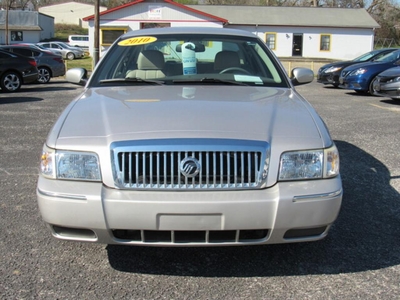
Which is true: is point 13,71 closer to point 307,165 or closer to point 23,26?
point 307,165

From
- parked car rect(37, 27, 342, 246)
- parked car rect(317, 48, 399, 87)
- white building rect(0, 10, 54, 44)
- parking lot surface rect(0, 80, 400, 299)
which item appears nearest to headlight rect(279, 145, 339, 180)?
parked car rect(37, 27, 342, 246)

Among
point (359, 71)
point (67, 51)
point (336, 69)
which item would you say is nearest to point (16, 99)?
point (359, 71)

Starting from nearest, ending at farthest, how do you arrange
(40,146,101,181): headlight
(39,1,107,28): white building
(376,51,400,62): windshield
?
1. (40,146,101,181): headlight
2. (376,51,400,62): windshield
3. (39,1,107,28): white building

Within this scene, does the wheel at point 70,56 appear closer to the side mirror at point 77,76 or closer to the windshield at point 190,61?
the side mirror at point 77,76

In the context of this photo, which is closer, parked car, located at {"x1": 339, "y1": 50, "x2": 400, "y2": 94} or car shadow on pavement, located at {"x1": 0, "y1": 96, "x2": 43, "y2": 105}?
car shadow on pavement, located at {"x1": 0, "y1": 96, "x2": 43, "y2": 105}

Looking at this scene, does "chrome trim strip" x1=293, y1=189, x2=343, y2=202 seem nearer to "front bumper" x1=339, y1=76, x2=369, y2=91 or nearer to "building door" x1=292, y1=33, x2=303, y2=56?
"front bumper" x1=339, y1=76, x2=369, y2=91

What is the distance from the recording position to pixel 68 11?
92.6 m

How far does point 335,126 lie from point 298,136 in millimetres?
5863

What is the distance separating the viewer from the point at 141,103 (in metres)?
3.43

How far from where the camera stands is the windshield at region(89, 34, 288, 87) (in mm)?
4277

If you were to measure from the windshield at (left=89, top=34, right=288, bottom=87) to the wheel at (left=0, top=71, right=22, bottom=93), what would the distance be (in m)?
10.2

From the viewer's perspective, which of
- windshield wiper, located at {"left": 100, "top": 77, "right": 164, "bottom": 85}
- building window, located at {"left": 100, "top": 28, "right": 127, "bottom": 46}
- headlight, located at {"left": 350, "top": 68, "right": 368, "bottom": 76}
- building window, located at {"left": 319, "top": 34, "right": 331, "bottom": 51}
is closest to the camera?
windshield wiper, located at {"left": 100, "top": 77, "right": 164, "bottom": 85}

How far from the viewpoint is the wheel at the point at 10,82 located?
13773 millimetres

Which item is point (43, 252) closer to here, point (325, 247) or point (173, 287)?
point (173, 287)
